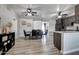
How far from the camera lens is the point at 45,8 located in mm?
2709

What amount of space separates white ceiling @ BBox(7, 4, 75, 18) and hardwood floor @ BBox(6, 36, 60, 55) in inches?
28.8

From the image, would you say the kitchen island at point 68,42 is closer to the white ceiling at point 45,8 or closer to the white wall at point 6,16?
the white ceiling at point 45,8

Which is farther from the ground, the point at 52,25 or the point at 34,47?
the point at 52,25

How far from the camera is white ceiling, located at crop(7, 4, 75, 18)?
2614 millimetres

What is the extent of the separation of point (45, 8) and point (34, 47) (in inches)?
44.5

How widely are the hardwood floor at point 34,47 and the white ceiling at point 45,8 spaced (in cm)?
73

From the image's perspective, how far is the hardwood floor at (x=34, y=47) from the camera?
262 centimetres

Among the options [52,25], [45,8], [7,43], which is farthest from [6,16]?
[52,25]

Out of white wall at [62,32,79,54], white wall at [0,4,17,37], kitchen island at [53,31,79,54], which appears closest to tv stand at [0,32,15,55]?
white wall at [0,4,17,37]

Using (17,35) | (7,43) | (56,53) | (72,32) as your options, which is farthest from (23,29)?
(72,32)

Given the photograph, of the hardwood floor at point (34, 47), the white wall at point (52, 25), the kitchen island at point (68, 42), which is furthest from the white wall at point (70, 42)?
the white wall at point (52, 25)

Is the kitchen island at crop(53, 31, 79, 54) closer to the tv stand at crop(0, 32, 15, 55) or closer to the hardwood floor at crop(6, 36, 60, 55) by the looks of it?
the hardwood floor at crop(6, 36, 60, 55)

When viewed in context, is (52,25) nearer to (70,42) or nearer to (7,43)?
(70,42)
